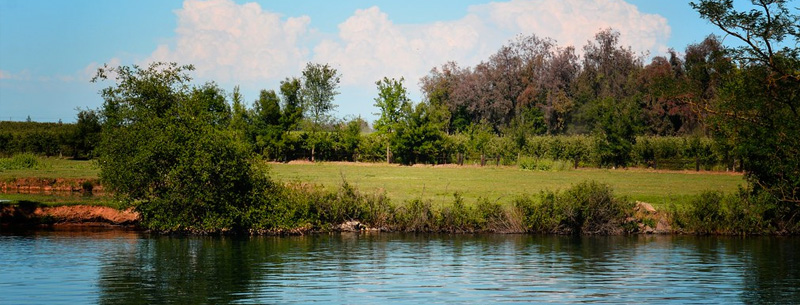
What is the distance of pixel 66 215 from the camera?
33312 millimetres

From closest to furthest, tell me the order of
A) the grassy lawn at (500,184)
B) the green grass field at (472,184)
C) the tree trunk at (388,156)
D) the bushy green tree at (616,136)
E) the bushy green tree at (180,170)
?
the bushy green tree at (180,170) < the green grass field at (472,184) < the grassy lawn at (500,184) < the bushy green tree at (616,136) < the tree trunk at (388,156)

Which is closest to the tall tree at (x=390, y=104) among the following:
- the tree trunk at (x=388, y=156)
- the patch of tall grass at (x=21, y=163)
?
the tree trunk at (x=388, y=156)

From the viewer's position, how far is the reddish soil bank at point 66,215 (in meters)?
32.8

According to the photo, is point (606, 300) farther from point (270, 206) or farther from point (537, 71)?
point (537, 71)

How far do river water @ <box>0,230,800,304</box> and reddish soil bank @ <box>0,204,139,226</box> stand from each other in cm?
148

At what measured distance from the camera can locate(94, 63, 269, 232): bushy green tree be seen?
30.3 metres

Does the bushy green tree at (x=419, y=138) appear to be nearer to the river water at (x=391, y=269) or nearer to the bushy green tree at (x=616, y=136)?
the bushy green tree at (x=616, y=136)

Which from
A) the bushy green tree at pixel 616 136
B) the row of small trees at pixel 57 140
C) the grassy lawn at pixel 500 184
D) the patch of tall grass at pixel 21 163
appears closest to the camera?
the grassy lawn at pixel 500 184

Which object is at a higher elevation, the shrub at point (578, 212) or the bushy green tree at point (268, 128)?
the bushy green tree at point (268, 128)

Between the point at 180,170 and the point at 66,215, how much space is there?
6673mm

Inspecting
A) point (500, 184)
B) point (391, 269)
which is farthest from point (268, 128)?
point (391, 269)

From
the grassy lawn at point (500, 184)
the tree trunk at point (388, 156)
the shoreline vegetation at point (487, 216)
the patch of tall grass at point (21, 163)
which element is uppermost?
the tree trunk at point (388, 156)

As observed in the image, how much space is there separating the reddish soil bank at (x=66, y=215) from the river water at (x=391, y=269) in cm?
148

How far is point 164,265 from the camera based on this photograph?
2370cm
